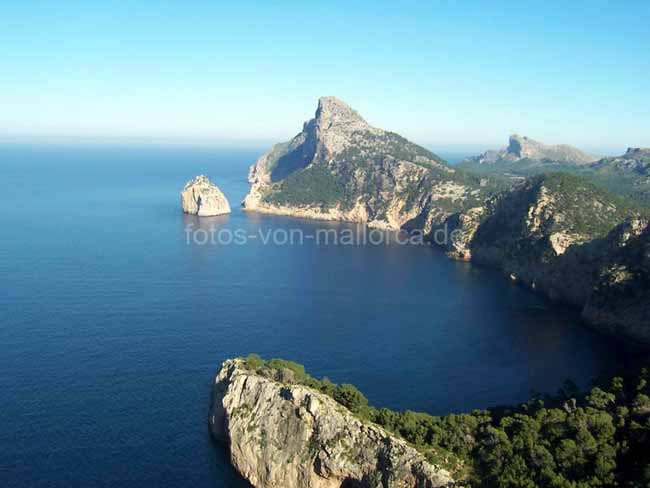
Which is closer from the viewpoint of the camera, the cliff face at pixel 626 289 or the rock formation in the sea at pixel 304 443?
the rock formation in the sea at pixel 304 443

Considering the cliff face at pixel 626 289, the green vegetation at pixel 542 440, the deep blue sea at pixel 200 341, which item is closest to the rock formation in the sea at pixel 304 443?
the green vegetation at pixel 542 440

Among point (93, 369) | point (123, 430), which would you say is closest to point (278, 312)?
point (93, 369)

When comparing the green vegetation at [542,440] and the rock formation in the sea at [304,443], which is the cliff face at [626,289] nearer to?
the green vegetation at [542,440]

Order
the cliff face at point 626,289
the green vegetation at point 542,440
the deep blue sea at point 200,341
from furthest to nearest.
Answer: the cliff face at point 626,289 → the deep blue sea at point 200,341 → the green vegetation at point 542,440

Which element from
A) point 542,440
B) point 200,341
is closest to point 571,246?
point 542,440

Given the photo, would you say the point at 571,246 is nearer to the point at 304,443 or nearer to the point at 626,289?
the point at 626,289

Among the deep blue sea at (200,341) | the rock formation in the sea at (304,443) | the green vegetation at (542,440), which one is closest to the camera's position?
the green vegetation at (542,440)
